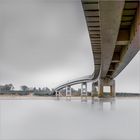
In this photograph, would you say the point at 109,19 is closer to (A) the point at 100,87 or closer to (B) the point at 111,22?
(B) the point at 111,22

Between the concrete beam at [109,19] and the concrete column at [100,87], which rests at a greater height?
the concrete beam at [109,19]

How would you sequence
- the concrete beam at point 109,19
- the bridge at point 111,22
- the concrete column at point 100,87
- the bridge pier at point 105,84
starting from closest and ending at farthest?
the concrete beam at point 109,19, the bridge at point 111,22, the concrete column at point 100,87, the bridge pier at point 105,84

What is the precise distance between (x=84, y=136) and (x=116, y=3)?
3.93 metres

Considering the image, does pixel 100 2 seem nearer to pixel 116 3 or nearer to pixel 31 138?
pixel 116 3

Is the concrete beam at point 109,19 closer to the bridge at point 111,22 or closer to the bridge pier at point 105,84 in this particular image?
the bridge at point 111,22

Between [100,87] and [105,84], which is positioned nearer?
[105,84]

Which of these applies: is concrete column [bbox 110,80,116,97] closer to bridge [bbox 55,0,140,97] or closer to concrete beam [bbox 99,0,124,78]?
bridge [bbox 55,0,140,97]

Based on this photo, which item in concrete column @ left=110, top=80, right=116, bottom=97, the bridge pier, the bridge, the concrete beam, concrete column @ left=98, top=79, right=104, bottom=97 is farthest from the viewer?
concrete column @ left=110, top=80, right=116, bottom=97

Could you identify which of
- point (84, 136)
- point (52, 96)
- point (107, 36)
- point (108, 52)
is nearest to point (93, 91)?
point (52, 96)

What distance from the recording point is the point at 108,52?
57.3 ft

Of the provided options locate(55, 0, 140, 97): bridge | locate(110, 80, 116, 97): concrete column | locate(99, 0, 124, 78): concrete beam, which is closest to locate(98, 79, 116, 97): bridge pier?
locate(110, 80, 116, 97): concrete column

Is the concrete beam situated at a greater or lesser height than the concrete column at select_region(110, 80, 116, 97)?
greater

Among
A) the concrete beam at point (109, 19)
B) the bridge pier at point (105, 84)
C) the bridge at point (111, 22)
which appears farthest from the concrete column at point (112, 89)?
the concrete beam at point (109, 19)

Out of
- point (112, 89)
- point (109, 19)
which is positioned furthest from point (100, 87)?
point (109, 19)
